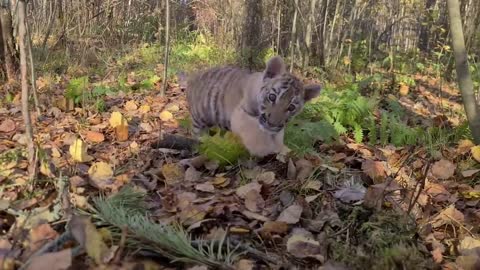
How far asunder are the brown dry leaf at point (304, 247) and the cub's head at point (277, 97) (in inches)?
69.9

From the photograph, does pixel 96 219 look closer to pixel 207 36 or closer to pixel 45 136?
pixel 45 136

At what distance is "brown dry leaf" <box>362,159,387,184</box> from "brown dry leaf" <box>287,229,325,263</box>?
1.22 meters

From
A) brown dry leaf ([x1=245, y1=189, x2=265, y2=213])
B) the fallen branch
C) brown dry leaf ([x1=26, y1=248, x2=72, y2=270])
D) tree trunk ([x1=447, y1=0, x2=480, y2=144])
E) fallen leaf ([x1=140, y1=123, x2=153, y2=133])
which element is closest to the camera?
brown dry leaf ([x1=26, y1=248, x2=72, y2=270])

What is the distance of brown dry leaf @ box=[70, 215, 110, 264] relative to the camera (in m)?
2.15

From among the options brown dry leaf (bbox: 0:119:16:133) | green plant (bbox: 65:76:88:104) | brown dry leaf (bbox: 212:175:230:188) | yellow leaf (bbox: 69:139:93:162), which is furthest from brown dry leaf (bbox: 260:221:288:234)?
green plant (bbox: 65:76:88:104)

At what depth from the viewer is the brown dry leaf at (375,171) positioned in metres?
3.68

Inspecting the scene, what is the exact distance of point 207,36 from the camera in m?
15.2

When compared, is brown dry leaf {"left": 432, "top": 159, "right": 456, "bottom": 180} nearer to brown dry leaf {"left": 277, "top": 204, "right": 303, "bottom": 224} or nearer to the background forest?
the background forest

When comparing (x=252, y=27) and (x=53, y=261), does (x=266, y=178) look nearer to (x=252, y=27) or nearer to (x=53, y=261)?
(x=53, y=261)

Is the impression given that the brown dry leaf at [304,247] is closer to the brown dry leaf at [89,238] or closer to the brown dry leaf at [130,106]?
the brown dry leaf at [89,238]

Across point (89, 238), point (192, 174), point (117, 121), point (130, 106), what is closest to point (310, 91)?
point (192, 174)

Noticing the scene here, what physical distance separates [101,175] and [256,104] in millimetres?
1762

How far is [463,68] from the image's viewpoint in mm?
4777

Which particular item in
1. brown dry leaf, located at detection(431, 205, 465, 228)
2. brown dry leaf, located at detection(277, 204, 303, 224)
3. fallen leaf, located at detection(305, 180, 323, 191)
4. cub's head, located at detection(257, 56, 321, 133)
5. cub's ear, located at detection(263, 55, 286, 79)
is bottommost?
brown dry leaf, located at detection(431, 205, 465, 228)
